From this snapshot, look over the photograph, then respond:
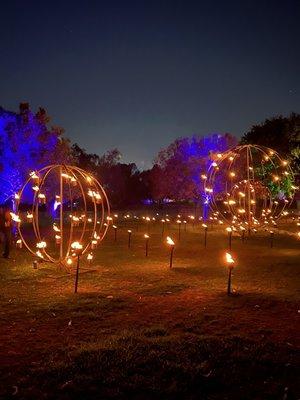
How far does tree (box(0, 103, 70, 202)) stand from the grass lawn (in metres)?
12.0

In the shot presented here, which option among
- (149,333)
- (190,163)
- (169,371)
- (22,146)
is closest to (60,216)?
(149,333)

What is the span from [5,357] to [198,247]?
13771 millimetres

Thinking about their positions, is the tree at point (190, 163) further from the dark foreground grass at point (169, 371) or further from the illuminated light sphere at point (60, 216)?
the dark foreground grass at point (169, 371)

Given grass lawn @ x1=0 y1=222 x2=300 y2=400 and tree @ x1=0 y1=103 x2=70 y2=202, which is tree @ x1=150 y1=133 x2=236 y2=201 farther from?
grass lawn @ x1=0 y1=222 x2=300 y2=400

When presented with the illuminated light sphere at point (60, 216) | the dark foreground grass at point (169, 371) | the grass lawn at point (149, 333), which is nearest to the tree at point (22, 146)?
→ the illuminated light sphere at point (60, 216)

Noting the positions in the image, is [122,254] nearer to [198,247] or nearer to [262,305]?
[198,247]

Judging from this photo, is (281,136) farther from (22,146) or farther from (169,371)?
(169,371)

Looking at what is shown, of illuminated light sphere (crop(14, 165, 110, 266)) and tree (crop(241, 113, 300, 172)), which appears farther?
tree (crop(241, 113, 300, 172))

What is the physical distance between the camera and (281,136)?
3803 centimetres

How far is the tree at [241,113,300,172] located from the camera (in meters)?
35.6

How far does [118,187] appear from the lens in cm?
5872

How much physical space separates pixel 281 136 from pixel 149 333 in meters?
33.7

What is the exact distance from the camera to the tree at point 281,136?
35.6 m

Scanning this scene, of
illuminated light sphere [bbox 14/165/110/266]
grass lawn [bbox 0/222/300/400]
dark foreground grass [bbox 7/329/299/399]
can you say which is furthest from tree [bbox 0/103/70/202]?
dark foreground grass [bbox 7/329/299/399]
